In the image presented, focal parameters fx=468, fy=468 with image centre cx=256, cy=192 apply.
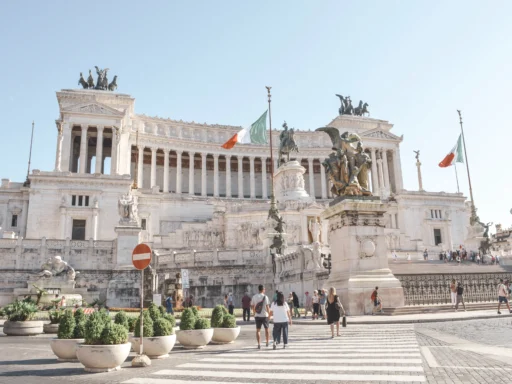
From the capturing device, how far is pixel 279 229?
39.1 metres

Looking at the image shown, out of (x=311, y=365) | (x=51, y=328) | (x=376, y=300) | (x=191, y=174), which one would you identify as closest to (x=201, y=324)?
(x=311, y=365)

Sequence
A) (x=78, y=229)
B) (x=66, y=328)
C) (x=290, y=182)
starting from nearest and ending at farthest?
(x=66, y=328)
(x=290, y=182)
(x=78, y=229)

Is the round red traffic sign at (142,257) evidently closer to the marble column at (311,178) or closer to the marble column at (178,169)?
the marble column at (178,169)

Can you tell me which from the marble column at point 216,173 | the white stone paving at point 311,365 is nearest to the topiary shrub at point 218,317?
the white stone paving at point 311,365

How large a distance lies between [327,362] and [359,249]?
29.7 ft

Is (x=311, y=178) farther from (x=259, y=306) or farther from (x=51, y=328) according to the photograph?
(x=259, y=306)

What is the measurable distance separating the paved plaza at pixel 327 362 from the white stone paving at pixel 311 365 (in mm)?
16

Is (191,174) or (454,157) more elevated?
(191,174)

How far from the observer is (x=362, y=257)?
59.7 feet

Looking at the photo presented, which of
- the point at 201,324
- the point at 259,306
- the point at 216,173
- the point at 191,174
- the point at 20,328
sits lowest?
the point at 20,328

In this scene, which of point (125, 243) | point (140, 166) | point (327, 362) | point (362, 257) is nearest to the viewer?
point (327, 362)

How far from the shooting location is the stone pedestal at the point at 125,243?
1527 inches

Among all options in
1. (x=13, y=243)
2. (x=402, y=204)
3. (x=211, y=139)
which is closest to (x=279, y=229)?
(x=13, y=243)

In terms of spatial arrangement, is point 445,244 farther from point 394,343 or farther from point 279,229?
point 394,343
